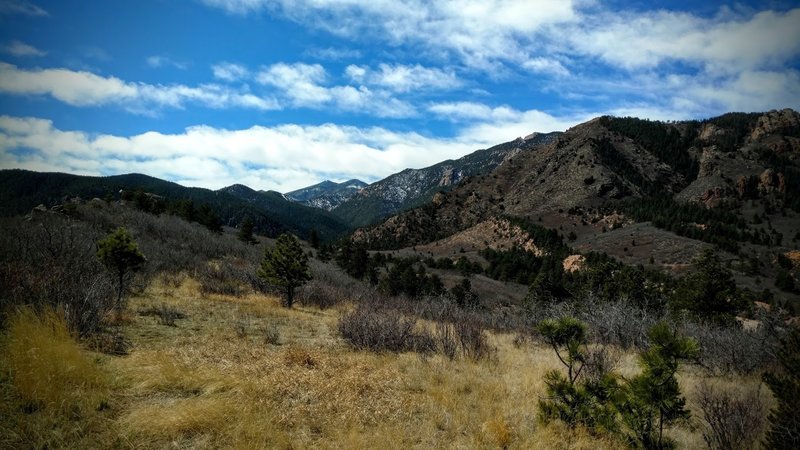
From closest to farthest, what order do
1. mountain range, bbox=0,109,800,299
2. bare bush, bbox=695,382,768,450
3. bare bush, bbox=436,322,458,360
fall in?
bare bush, bbox=695,382,768,450
bare bush, bbox=436,322,458,360
mountain range, bbox=0,109,800,299

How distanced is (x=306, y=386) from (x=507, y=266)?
254ft

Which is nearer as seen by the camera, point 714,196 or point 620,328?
point 620,328

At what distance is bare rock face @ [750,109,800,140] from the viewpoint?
15712 centimetres

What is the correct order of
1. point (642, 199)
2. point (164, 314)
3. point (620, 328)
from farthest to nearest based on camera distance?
point (642, 199) < point (620, 328) < point (164, 314)

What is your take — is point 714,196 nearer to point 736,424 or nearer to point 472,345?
point 472,345

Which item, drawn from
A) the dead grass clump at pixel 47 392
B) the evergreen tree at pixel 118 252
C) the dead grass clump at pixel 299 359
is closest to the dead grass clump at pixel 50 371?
the dead grass clump at pixel 47 392

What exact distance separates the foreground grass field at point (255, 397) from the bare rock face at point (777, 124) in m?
211

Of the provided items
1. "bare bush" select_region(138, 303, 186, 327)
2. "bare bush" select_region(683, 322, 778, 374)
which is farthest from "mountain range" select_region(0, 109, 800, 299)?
"bare bush" select_region(138, 303, 186, 327)

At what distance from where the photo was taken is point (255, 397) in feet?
19.9

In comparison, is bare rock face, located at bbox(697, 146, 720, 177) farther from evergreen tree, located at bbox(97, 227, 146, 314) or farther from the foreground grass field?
evergreen tree, located at bbox(97, 227, 146, 314)

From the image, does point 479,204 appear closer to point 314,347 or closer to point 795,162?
point 795,162

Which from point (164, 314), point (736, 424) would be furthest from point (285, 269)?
point (736, 424)

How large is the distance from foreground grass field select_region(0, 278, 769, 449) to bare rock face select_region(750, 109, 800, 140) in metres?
211

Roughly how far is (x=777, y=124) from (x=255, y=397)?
223 meters
